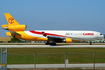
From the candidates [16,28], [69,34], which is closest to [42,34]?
[16,28]

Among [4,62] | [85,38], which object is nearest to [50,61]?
[4,62]

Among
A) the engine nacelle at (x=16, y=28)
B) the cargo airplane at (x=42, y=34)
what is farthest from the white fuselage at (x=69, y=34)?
the engine nacelle at (x=16, y=28)

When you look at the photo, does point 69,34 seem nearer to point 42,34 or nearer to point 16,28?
point 42,34

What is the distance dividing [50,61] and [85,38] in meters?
27.9

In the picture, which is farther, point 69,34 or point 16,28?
point 69,34

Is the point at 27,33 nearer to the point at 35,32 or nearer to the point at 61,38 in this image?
the point at 35,32

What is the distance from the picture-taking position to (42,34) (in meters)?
41.0

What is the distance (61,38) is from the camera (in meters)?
38.3

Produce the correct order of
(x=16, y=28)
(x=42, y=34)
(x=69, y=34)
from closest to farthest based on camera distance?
(x=16, y=28) → (x=42, y=34) → (x=69, y=34)

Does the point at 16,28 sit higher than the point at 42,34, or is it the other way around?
the point at 16,28

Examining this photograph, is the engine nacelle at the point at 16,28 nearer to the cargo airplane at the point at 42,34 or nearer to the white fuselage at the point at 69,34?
the cargo airplane at the point at 42,34

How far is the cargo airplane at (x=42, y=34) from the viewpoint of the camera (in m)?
38.5

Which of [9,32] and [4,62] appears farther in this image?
[9,32]

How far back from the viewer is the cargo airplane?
38.5 m
